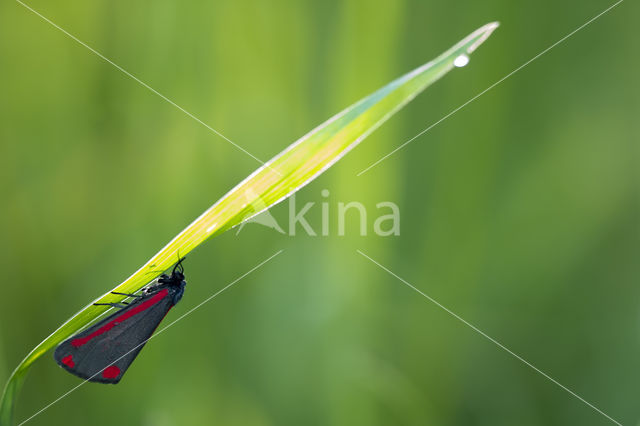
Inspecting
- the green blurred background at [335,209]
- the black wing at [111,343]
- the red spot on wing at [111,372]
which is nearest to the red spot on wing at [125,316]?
the black wing at [111,343]

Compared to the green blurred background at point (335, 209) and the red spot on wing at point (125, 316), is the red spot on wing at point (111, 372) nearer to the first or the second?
the red spot on wing at point (125, 316)

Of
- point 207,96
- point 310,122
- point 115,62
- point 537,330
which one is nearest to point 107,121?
point 115,62

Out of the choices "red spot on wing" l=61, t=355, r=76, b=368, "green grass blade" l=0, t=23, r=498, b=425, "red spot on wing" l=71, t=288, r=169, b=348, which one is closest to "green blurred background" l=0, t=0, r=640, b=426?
"red spot on wing" l=71, t=288, r=169, b=348

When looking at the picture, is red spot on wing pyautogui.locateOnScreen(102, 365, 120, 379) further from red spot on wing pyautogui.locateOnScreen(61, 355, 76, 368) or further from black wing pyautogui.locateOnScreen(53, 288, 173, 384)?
red spot on wing pyautogui.locateOnScreen(61, 355, 76, 368)

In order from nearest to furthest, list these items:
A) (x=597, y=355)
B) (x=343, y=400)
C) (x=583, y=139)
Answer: (x=343, y=400) < (x=597, y=355) < (x=583, y=139)

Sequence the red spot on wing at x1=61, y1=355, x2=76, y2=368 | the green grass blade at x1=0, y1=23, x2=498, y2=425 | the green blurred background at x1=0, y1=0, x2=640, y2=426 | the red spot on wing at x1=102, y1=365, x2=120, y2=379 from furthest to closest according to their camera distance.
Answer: the green blurred background at x1=0, y1=0, x2=640, y2=426 < the red spot on wing at x1=102, y1=365, x2=120, y2=379 < the red spot on wing at x1=61, y1=355, x2=76, y2=368 < the green grass blade at x1=0, y1=23, x2=498, y2=425

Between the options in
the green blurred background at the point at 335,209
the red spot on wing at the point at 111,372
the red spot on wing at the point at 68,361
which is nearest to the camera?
the red spot on wing at the point at 68,361

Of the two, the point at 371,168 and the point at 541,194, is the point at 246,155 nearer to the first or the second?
the point at 371,168
